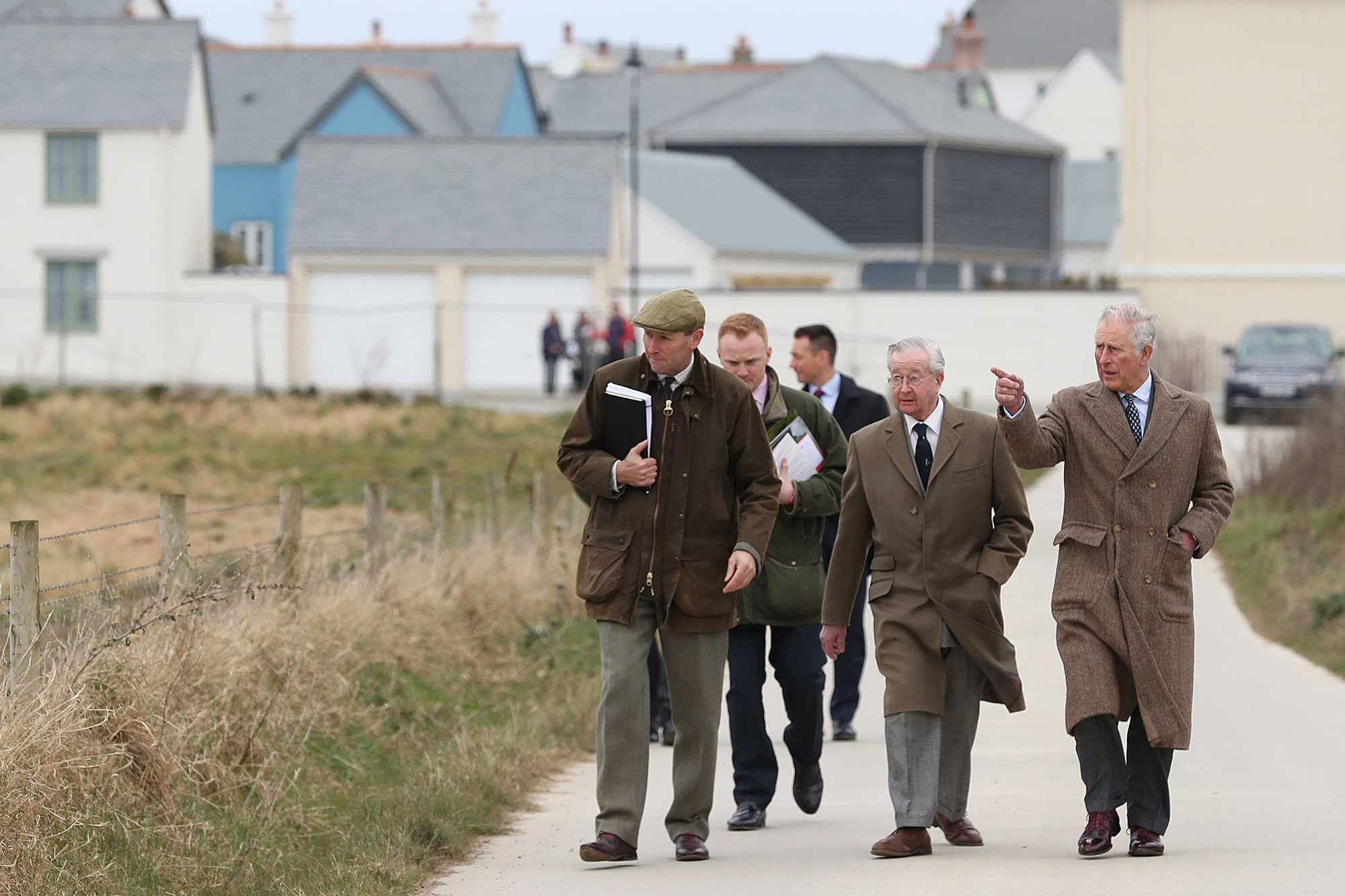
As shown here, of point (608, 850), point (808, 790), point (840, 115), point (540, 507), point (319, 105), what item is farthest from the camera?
point (319, 105)

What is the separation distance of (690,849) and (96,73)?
43.7m

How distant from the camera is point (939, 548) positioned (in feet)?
26.6

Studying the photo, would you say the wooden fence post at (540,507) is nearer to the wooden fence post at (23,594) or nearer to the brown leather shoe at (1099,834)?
the wooden fence post at (23,594)

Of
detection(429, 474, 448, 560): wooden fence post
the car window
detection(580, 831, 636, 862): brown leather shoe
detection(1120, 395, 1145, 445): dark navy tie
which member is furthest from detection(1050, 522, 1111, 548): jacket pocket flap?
the car window

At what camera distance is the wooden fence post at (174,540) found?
388 inches

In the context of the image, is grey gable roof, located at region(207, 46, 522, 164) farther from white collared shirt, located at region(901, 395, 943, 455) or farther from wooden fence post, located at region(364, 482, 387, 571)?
white collared shirt, located at region(901, 395, 943, 455)

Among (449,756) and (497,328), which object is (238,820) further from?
(497,328)

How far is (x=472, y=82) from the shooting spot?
220ft

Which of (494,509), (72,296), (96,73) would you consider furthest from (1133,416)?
(96,73)

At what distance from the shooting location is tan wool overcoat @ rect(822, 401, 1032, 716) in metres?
8.07

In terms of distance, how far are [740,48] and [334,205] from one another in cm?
5172

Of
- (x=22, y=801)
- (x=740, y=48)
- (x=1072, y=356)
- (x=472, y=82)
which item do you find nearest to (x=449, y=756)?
(x=22, y=801)

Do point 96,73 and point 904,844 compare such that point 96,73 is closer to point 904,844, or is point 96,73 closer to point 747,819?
point 747,819

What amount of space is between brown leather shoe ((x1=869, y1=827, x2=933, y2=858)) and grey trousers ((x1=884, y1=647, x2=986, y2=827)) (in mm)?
29
